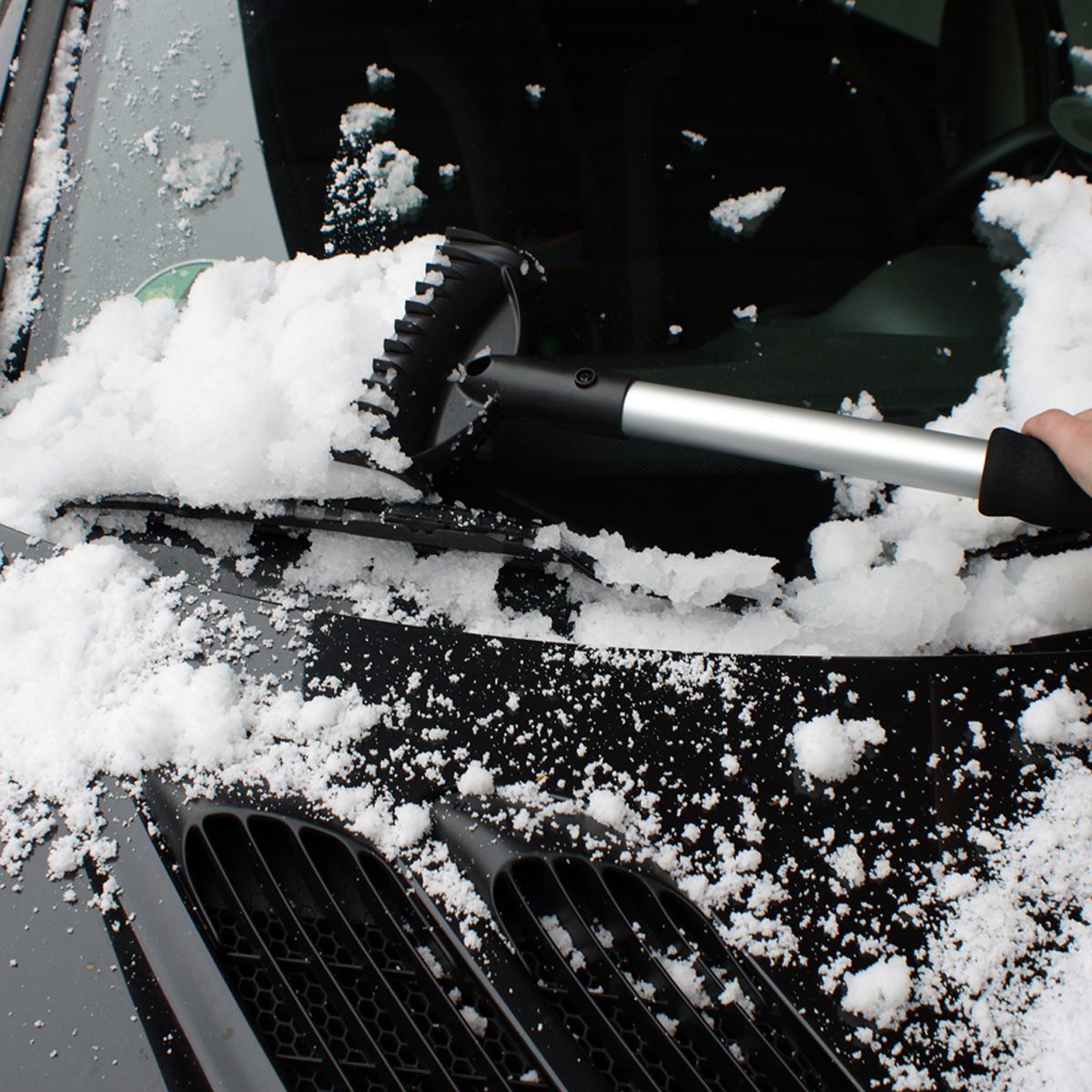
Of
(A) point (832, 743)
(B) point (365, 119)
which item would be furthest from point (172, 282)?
(A) point (832, 743)

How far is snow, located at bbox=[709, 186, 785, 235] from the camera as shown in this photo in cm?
137

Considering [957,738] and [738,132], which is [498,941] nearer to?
[957,738]

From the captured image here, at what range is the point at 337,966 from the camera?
0.85 meters

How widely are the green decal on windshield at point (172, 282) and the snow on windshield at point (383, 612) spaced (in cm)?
4

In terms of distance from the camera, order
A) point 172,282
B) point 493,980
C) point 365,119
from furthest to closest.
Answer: point 365,119 < point 172,282 < point 493,980

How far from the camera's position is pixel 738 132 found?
56.1 inches

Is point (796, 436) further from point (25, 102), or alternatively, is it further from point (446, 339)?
point (25, 102)

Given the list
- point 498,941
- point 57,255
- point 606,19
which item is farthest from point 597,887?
point 606,19

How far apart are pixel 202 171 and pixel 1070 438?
1193 millimetres

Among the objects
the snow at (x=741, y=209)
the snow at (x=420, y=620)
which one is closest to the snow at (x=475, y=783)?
the snow at (x=420, y=620)

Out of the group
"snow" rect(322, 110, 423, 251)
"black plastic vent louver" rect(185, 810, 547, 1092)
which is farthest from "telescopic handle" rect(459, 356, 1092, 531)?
"black plastic vent louver" rect(185, 810, 547, 1092)

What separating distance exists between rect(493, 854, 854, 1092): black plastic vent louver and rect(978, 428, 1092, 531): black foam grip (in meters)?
0.50

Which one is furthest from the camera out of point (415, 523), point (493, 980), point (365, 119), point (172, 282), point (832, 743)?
point (365, 119)

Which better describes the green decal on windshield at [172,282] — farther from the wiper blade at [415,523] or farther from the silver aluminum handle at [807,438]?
the silver aluminum handle at [807,438]
